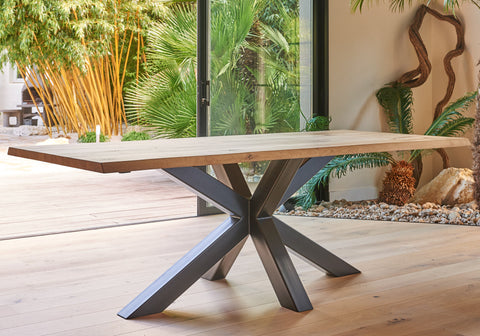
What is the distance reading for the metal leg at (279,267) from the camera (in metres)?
2.81

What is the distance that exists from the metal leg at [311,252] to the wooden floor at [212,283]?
71 millimetres

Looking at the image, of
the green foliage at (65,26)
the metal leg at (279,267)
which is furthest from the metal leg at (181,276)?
the green foliage at (65,26)

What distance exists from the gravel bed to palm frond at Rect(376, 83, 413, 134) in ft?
2.46

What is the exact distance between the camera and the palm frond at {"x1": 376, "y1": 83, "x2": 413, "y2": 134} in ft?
18.6

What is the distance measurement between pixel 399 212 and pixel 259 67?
1555 mm

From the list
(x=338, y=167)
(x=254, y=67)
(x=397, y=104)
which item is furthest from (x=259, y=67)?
(x=397, y=104)

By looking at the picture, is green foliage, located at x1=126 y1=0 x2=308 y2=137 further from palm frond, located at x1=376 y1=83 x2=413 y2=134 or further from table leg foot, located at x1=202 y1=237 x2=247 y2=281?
table leg foot, located at x1=202 y1=237 x2=247 y2=281

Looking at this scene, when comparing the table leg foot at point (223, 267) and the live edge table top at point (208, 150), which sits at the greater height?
the live edge table top at point (208, 150)

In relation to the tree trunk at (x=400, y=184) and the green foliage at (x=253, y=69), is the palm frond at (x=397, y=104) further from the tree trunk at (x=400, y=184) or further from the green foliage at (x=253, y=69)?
the green foliage at (x=253, y=69)

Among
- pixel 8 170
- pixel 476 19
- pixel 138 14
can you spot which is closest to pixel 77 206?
pixel 8 170

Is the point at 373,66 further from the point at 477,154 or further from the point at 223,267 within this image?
the point at 223,267

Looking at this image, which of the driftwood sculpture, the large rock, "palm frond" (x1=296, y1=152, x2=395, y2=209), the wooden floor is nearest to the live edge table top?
the wooden floor

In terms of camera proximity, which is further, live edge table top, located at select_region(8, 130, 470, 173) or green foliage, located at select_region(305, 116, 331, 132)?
green foliage, located at select_region(305, 116, 331, 132)

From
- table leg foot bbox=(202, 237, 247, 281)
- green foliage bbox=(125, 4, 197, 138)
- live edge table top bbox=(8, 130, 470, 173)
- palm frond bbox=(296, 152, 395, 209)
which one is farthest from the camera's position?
green foliage bbox=(125, 4, 197, 138)
